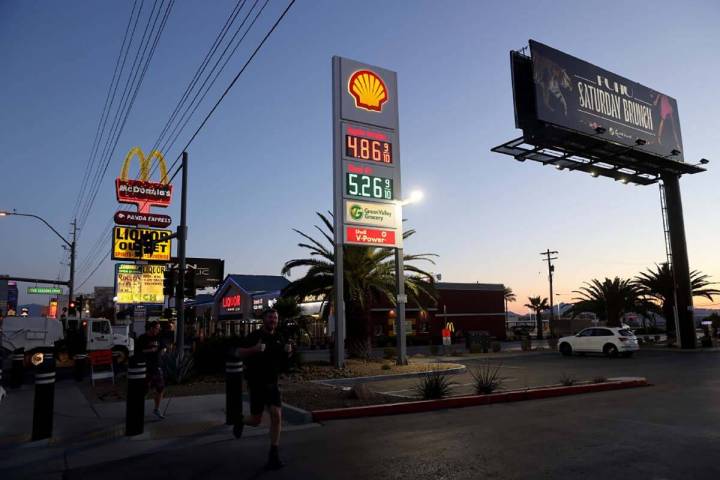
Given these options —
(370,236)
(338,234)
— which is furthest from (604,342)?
(338,234)

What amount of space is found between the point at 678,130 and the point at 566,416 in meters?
29.8

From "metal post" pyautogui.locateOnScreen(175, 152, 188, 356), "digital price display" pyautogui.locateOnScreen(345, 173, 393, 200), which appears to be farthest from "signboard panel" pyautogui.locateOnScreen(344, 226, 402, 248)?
"metal post" pyautogui.locateOnScreen(175, 152, 188, 356)

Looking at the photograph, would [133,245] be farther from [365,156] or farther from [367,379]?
[367,379]

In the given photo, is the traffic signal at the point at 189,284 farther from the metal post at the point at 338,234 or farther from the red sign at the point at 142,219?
the red sign at the point at 142,219

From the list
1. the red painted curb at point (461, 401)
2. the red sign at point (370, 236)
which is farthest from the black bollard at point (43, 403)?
the red sign at point (370, 236)

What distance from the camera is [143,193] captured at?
3600 centimetres

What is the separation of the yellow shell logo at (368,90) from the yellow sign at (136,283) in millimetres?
25362

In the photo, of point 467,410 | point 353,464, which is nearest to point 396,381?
point 467,410

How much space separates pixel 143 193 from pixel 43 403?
3059 cm

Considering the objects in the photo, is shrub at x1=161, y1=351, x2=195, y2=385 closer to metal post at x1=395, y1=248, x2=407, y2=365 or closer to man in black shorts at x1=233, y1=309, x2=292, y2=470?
metal post at x1=395, y1=248, x2=407, y2=365

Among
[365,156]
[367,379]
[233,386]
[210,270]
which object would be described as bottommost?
[367,379]

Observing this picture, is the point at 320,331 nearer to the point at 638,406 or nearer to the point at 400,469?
the point at 638,406

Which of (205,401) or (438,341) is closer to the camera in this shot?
(205,401)

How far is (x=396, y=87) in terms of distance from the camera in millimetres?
20609
